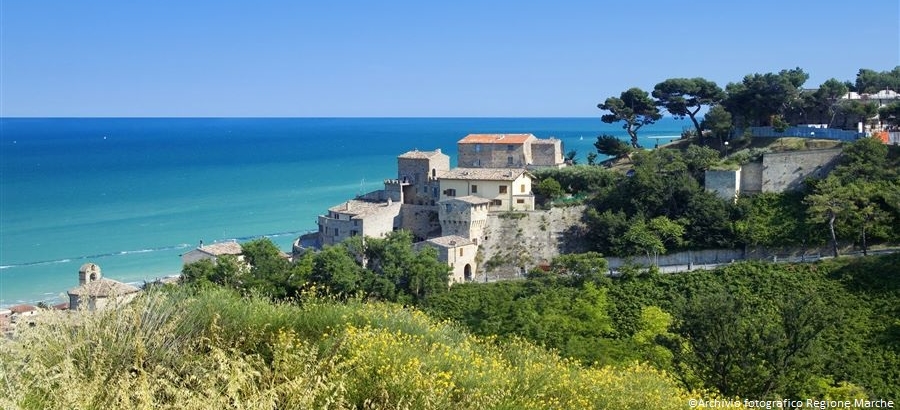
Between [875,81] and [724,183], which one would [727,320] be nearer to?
[724,183]

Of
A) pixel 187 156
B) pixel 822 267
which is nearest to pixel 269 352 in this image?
pixel 822 267

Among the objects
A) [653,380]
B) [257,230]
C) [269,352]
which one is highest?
[269,352]

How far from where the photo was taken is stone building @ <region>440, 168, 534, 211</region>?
37.7 metres

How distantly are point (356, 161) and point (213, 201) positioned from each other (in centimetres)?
4294

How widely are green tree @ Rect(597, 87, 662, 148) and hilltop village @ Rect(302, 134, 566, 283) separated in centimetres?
557

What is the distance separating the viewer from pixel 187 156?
132500 millimetres

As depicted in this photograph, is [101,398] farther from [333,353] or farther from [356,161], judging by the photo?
[356,161]

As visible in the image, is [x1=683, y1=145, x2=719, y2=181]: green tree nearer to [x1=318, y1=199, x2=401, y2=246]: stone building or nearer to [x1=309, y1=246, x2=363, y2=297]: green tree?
[x1=318, y1=199, x2=401, y2=246]: stone building

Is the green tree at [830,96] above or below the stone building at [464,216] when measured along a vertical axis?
above

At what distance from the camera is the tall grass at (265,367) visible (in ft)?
29.4

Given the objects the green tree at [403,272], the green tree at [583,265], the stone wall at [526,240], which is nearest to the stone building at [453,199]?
the stone wall at [526,240]

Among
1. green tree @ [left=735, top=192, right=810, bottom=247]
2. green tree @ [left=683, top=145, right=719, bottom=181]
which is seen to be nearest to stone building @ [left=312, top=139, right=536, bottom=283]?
green tree @ [left=683, top=145, right=719, bottom=181]

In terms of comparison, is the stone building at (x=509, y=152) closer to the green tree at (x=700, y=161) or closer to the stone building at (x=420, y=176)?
the stone building at (x=420, y=176)

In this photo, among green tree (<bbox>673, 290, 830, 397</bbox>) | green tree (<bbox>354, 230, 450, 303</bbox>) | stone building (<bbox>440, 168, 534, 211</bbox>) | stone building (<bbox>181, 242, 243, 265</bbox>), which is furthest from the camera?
stone building (<bbox>440, 168, 534, 211</bbox>)
